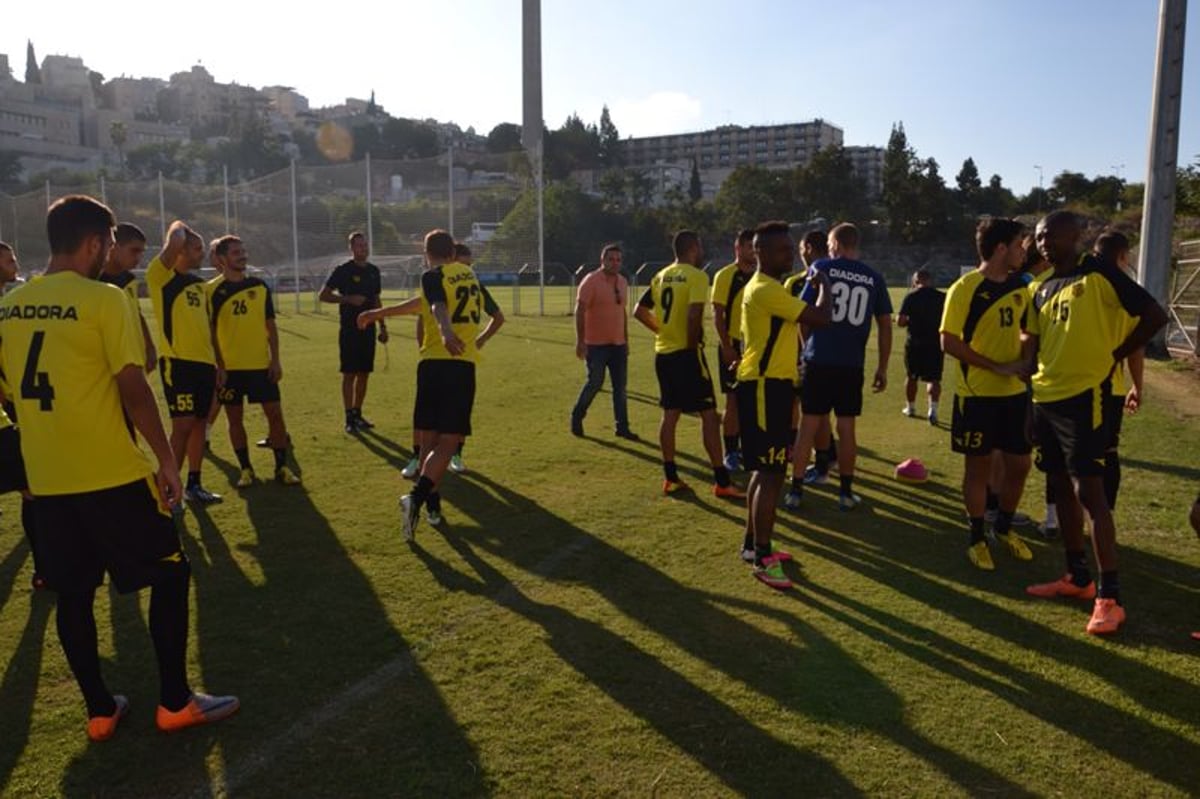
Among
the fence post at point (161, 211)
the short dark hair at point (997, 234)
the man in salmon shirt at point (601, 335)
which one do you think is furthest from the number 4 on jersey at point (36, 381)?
the fence post at point (161, 211)

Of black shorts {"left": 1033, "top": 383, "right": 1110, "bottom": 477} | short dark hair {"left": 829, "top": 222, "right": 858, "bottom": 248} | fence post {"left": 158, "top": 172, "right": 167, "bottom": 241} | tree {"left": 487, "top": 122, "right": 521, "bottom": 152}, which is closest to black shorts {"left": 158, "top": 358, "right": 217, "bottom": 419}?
short dark hair {"left": 829, "top": 222, "right": 858, "bottom": 248}

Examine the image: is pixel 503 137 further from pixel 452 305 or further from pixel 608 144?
pixel 452 305

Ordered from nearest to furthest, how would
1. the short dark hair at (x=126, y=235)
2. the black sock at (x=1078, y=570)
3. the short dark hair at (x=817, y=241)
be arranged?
1. the black sock at (x=1078, y=570)
2. the short dark hair at (x=126, y=235)
3. the short dark hair at (x=817, y=241)

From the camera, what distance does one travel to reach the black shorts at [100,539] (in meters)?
3.38

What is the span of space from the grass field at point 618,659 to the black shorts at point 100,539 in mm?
698

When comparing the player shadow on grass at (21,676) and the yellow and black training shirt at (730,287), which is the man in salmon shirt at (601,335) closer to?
the yellow and black training shirt at (730,287)

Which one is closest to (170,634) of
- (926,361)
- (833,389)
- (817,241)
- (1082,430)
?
(1082,430)

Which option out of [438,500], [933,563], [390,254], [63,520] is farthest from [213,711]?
[390,254]

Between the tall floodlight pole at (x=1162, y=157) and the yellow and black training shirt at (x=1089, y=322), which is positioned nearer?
the yellow and black training shirt at (x=1089, y=322)

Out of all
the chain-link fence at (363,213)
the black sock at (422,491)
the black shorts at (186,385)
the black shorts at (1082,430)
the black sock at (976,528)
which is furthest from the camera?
the chain-link fence at (363,213)

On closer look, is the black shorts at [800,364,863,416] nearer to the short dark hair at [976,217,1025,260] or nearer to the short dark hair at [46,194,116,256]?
the short dark hair at [976,217,1025,260]

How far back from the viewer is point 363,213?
1232 inches

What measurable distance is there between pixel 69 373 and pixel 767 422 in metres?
3.64

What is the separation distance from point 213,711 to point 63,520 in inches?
39.7
